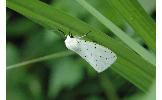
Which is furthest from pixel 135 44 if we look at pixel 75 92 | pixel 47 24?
pixel 75 92

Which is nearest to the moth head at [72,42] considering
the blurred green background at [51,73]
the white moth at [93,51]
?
the white moth at [93,51]

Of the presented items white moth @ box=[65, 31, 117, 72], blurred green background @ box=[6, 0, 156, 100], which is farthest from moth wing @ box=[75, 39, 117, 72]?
blurred green background @ box=[6, 0, 156, 100]

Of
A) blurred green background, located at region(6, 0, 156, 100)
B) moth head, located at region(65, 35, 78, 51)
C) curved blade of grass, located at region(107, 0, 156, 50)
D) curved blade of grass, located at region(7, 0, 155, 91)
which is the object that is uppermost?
curved blade of grass, located at region(107, 0, 156, 50)

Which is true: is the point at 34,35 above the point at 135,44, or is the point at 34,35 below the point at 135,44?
below

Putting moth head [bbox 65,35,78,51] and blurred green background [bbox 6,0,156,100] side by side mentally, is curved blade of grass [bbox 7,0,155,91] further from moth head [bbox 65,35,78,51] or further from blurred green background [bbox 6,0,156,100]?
blurred green background [bbox 6,0,156,100]

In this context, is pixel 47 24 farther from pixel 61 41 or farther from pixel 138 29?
pixel 61 41

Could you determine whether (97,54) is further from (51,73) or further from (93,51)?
(51,73)
